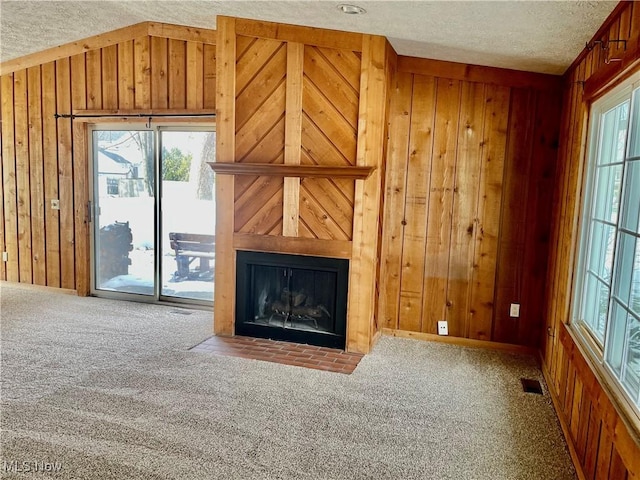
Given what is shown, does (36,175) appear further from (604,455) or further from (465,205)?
(604,455)

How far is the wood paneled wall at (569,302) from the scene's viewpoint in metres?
2.03

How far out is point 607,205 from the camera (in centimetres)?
274

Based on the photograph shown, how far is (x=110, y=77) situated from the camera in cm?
544

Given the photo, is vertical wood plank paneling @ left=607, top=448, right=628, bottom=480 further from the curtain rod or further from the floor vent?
the curtain rod

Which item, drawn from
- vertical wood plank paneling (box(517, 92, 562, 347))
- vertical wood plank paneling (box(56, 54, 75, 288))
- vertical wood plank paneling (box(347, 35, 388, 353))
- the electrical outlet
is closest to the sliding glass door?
vertical wood plank paneling (box(56, 54, 75, 288))

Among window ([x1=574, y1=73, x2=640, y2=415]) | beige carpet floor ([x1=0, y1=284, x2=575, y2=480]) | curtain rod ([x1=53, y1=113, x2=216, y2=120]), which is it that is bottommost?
beige carpet floor ([x1=0, y1=284, x2=575, y2=480])

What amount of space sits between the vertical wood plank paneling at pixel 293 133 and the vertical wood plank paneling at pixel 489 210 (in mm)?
1623

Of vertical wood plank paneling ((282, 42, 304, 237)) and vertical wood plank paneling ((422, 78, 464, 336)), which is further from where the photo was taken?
vertical wood plank paneling ((422, 78, 464, 336))

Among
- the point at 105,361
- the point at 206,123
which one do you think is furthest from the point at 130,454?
the point at 206,123

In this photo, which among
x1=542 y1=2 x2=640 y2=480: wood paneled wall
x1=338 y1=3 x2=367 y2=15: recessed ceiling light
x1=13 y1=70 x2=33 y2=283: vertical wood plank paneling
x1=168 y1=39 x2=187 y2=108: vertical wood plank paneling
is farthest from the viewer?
x1=13 y1=70 x2=33 y2=283: vertical wood plank paneling

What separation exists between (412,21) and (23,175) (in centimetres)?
504

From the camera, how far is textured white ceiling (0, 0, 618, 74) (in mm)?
2861

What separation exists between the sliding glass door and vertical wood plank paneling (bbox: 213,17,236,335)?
3.16ft

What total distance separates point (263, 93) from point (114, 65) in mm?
2233
